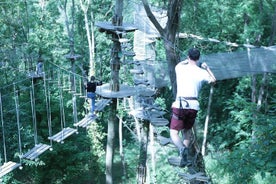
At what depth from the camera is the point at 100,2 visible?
49.4 ft

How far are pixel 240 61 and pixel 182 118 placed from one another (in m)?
4.02

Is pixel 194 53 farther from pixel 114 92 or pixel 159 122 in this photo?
pixel 114 92

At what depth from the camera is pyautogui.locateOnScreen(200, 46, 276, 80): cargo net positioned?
6355 millimetres

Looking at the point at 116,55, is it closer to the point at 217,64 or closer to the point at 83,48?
the point at 217,64

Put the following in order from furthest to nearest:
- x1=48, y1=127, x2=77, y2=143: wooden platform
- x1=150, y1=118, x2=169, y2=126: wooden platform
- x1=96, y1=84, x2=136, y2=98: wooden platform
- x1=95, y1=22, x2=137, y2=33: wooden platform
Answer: x1=96, y1=84, x2=136, y2=98: wooden platform → x1=95, y1=22, x2=137, y2=33: wooden platform → x1=150, y1=118, x2=169, y2=126: wooden platform → x1=48, y1=127, x2=77, y2=143: wooden platform

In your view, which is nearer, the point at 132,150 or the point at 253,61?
the point at 253,61

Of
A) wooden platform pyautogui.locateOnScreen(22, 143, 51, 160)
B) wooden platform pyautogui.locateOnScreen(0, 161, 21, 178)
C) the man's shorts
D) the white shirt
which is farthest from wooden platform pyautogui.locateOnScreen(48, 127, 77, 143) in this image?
the white shirt

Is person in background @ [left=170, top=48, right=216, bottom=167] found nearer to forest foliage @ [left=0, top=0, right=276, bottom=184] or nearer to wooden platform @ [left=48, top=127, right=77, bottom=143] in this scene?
wooden platform @ [left=48, top=127, right=77, bottom=143]

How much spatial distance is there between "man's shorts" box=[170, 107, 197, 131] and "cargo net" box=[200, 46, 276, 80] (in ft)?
10.7

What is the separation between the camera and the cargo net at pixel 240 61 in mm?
6355

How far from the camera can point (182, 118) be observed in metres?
3.07

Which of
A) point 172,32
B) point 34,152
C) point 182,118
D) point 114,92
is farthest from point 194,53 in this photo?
point 114,92

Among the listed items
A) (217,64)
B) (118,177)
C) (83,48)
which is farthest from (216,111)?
(217,64)

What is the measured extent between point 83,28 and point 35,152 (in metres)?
12.1
